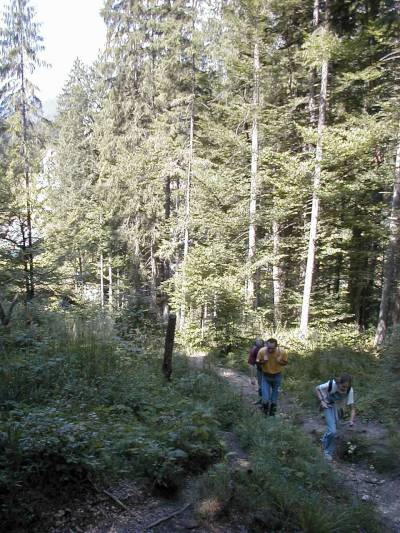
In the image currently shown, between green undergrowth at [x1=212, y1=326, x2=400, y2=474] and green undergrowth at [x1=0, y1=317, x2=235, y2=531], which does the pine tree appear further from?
green undergrowth at [x1=0, y1=317, x2=235, y2=531]

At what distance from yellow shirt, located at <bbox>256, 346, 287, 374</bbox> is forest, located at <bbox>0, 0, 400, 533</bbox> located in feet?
3.00

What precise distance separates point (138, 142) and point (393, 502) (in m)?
20.7

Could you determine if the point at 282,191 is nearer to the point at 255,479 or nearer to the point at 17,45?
the point at 17,45

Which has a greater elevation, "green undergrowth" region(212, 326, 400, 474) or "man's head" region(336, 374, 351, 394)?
"man's head" region(336, 374, 351, 394)

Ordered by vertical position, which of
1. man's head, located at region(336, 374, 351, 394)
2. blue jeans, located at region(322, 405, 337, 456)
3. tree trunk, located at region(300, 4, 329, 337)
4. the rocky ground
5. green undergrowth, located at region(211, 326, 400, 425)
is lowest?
green undergrowth, located at region(211, 326, 400, 425)

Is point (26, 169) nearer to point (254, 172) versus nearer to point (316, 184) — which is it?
point (254, 172)

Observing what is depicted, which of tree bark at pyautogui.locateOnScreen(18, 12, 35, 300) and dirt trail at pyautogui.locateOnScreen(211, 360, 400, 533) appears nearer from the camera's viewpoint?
dirt trail at pyautogui.locateOnScreen(211, 360, 400, 533)

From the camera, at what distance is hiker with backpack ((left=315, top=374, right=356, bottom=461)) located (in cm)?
722

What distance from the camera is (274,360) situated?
29.3ft

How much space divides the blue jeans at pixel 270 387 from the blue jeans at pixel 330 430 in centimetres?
167

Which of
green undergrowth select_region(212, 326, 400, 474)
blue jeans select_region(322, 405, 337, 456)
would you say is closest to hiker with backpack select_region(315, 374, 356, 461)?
blue jeans select_region(322, 405, 337, 456)

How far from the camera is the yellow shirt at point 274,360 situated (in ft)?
29.1

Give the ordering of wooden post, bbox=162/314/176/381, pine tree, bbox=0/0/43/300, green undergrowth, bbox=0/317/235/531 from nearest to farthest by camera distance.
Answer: green undergrowth, bbox=0/317/235/531, wooden post, bbox=162/314/176/381, pine tree, bbox=0/0/43/300

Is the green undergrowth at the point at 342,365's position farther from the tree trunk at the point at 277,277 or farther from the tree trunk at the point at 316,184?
the tree trunk at the point at 277,277
